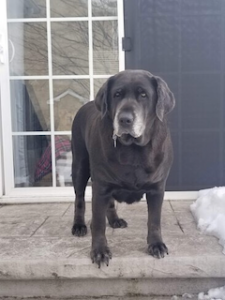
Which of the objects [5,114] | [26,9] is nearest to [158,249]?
[5,114]

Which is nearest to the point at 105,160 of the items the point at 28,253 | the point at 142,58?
the point at 28,253

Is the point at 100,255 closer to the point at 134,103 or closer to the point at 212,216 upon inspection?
the point at 134,103

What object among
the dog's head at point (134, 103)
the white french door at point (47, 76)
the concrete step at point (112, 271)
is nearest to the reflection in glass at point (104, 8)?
the white french door at point (47, 76)

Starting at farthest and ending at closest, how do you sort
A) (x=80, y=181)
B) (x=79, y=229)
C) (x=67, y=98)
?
1. (x=67, y=98)
2. (x=80, y=181)
3. (x=79, y=229)

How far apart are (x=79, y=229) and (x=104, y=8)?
2.07 meters

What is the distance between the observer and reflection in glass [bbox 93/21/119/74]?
3705 millimetres

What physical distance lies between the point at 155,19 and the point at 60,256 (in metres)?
2.25

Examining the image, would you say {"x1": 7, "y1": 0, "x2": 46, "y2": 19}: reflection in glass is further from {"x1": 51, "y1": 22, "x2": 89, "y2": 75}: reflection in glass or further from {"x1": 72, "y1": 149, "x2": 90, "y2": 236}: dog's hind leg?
{"x1": 72, "y1": 149, "x2": 90, "y2": 236}: dog's hind leg

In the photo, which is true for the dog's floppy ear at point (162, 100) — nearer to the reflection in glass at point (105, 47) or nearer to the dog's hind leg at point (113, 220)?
the dog's hind leg at point (113, 220)

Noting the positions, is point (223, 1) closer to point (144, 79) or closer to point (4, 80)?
point (144, 79)

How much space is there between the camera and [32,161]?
392 cm

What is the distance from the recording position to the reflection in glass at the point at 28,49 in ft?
12.4

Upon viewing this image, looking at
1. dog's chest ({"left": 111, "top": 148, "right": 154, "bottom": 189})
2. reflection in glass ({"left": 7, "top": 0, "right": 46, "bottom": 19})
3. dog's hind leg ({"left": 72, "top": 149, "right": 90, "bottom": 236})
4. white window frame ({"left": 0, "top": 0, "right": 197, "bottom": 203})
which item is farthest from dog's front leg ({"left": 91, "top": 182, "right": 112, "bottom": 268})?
reflection in glass ({"left": 7, "top": 0, "right": 46, "bottom": 19})

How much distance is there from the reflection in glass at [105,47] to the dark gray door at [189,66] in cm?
18
